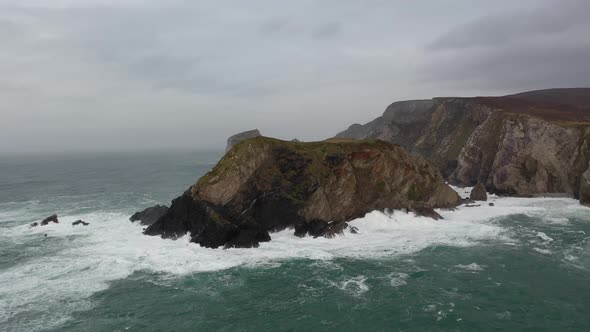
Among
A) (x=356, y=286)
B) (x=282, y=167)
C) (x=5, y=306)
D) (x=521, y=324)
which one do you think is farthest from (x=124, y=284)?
(x=521, y=324)

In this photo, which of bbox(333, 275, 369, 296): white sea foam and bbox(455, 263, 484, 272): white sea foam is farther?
bbox(455, 263, 484, 272): white sea foam

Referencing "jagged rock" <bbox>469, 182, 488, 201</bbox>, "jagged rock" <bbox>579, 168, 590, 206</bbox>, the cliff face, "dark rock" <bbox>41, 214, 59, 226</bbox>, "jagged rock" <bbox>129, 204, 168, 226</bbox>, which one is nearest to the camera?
"jagged rock" <bbox>129, 204, 168, 226</bbox>

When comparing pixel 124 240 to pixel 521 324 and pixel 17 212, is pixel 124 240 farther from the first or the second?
pixel 521 324

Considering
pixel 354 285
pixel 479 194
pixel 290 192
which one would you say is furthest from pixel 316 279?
pixel 479 194

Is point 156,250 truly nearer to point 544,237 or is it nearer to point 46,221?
point 46,221

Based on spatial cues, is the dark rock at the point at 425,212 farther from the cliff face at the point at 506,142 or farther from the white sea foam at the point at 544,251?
the cliff face at the point at 506,142

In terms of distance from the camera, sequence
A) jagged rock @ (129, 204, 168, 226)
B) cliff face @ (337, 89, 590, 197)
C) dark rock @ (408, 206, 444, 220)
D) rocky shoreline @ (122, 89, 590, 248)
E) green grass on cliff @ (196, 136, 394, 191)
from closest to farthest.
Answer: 1. rocky shoreline @ (122, 89, 590, 248)
2. green grass on cliff @ (196, 136, 394, 191)
3. jagged rock @ (129, 204, 168, 226)
4. dark rock @ (408, 206, 444, 220)
5. cliff face @ (337, 89, 590, 197)

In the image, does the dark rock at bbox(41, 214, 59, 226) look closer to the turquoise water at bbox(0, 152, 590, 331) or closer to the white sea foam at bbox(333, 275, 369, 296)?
the turquoise water at bbox(0, 152, 590, 331)

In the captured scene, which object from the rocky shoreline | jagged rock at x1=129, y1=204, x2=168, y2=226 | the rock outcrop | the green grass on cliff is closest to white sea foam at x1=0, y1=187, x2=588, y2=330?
jagged rock at x1=129, y1=204, x2=168, y2=226
